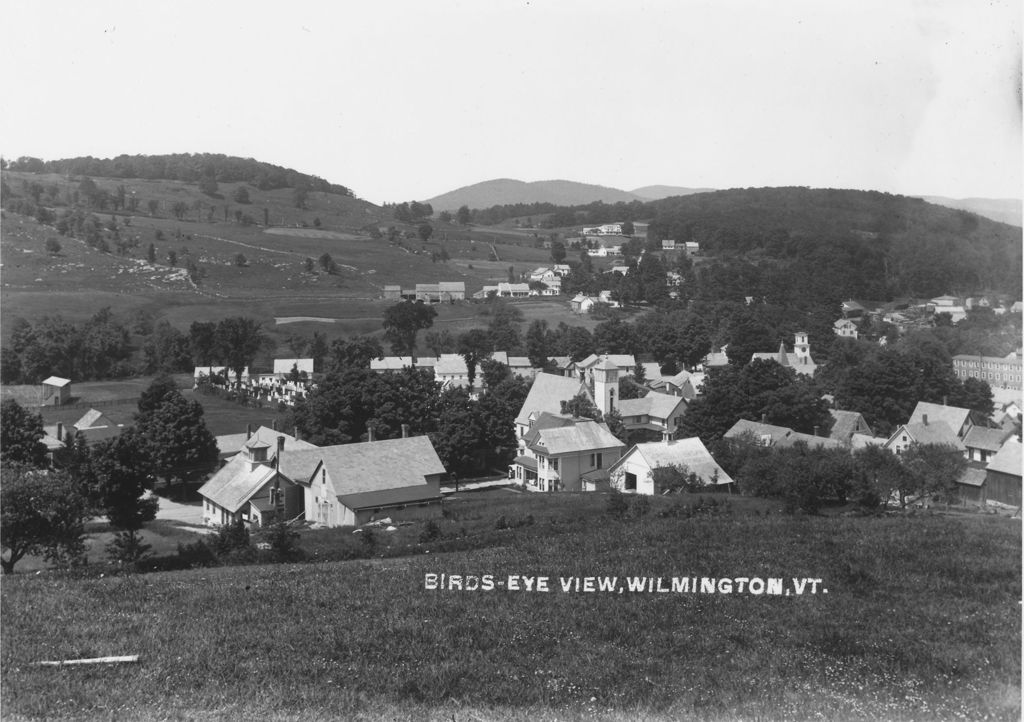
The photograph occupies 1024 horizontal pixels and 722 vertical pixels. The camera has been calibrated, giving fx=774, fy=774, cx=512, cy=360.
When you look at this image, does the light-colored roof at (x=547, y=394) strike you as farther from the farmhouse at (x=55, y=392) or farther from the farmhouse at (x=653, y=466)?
the farmhouse at (x=55, y=392)

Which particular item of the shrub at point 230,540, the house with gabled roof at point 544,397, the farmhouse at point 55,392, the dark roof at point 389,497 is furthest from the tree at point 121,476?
the house with gabled roof at point 544,397

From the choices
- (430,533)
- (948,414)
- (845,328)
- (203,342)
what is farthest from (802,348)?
(203,342)

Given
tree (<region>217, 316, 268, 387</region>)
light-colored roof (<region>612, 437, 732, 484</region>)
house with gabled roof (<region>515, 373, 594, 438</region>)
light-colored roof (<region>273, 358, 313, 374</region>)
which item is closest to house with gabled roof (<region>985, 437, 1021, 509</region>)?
light-colored roof (<region>612, 437, 732, 484</region>)

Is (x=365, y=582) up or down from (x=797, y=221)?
down

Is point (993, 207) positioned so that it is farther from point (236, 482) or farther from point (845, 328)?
Answer: point (236, 482)

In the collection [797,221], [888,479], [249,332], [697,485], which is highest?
[797,221]

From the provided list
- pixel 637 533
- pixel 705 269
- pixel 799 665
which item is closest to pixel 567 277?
pixel 705 269

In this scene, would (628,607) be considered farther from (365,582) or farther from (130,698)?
(130,698)
